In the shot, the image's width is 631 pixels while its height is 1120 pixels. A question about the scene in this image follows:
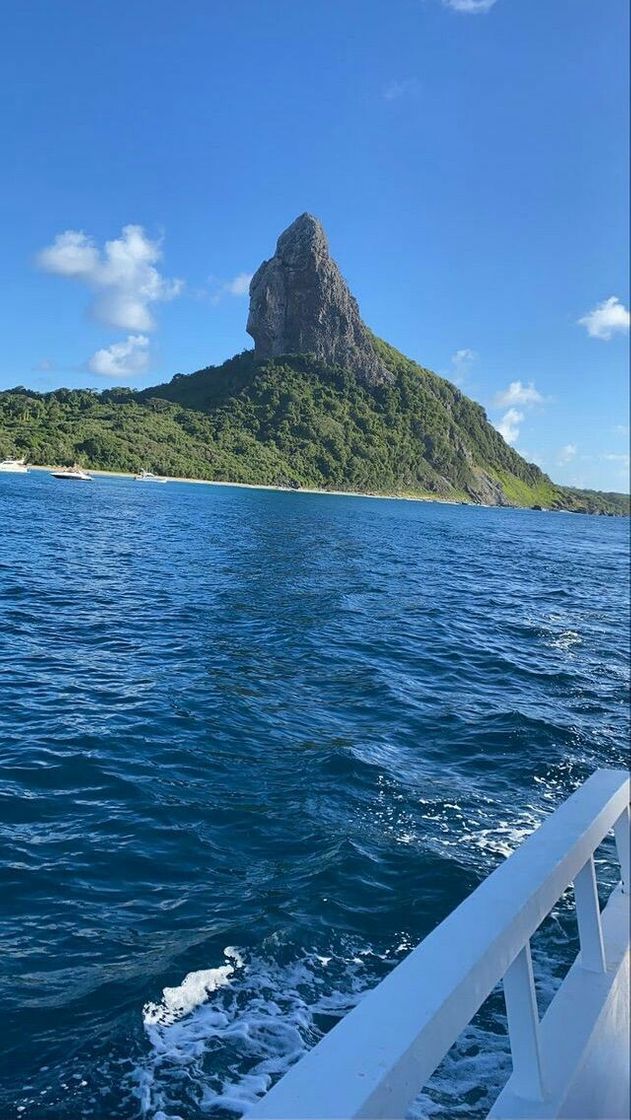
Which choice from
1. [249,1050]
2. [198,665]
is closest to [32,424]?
[198,665]

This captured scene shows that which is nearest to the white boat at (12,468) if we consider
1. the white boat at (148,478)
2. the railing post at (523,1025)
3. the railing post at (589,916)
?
the white boat at (148,478)

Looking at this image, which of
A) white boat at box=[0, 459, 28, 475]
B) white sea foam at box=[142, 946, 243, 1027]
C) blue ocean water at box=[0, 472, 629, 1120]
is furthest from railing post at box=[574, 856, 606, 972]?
white boat at box=[0, 459, 28, 475]

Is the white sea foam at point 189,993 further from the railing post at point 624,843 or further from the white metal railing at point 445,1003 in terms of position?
the white metal railing at point 445,1003

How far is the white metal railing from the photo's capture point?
1610 mm

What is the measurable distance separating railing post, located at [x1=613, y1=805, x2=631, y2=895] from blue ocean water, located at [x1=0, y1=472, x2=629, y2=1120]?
190 centimetres

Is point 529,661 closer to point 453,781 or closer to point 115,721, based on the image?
point 453,781

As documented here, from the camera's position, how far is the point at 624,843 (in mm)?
4082

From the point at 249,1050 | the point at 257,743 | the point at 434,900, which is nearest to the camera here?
the point at 249,1050

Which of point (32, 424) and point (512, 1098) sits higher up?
point (32, 424)

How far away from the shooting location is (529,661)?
1966 cm

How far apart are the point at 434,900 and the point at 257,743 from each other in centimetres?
476

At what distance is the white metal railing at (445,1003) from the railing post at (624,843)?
73 cm

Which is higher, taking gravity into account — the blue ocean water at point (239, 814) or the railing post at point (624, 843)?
the railing post at point (624, 843)

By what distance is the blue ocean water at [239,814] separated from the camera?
5.24 metres
